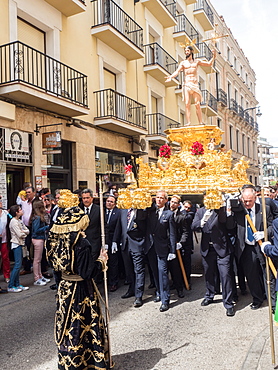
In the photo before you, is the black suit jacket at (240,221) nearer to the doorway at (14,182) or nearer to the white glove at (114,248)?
the white glove at (114,248)

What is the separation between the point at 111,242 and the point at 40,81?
5684mm

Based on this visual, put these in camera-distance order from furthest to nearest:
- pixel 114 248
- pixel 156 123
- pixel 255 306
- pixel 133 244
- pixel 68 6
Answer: pixel 156 123, pixel 68 6, pixel 114 248, pixel 133 244, pixel 255 306

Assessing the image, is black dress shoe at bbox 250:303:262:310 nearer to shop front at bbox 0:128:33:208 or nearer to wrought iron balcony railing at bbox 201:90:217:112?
shop front at bbox 0:128:33:208

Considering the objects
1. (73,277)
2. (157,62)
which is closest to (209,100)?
(157,62)

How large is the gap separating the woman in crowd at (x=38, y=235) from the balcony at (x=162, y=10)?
12.7 m

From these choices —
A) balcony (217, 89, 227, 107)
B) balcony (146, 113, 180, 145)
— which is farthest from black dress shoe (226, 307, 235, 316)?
balcony (217, 89, 227, 107)

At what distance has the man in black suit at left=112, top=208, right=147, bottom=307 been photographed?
18.5 ft

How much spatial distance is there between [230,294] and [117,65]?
11.1 m

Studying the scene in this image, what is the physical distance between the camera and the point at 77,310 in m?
3.33

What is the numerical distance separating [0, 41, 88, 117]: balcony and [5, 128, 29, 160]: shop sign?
0.85 meters

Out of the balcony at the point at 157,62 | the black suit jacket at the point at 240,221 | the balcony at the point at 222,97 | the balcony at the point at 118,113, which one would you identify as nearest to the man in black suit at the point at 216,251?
the black suit jacket at the point at 240,221

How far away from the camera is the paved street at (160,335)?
3.66 m

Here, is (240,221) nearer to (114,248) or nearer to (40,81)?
(114,248)

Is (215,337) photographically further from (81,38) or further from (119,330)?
(81,38)
